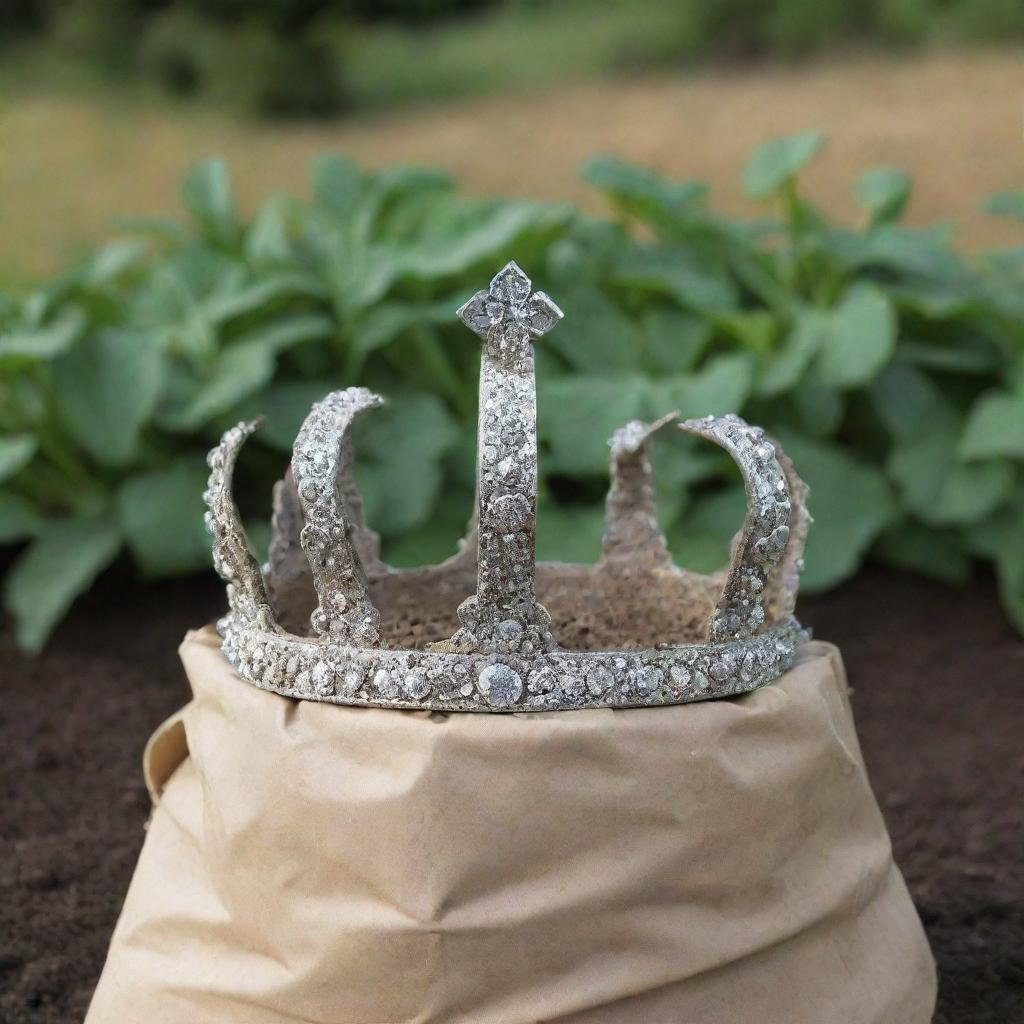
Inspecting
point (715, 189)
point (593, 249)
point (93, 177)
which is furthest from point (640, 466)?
point (93, 177)

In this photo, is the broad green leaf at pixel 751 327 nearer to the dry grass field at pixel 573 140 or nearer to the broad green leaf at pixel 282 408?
the broad green leaf at pixel 282 408

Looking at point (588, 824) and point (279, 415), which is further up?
point (588, 824)

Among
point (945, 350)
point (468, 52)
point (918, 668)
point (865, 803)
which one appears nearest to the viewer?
point (865, 803)

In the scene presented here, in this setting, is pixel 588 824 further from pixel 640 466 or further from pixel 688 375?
pixel 688 375

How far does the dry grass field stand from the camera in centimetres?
337

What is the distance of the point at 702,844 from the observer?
0.99m

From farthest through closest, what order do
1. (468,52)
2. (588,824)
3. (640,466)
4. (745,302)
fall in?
1. (468,52)
2. (745,302)
3. (640,466)
4. (588,824)

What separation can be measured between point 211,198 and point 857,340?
4.60 feet

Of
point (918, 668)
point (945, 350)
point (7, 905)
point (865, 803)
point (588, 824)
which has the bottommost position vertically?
point (918, 668)

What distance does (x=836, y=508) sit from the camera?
2.56 meters

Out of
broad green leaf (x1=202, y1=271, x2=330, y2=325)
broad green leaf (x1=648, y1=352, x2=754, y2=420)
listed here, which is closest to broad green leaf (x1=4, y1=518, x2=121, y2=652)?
broad green leaf (x1=202, y1=271, x2=330, y2=325)

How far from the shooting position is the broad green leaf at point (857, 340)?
2379 mm

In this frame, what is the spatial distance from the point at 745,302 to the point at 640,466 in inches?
60.9

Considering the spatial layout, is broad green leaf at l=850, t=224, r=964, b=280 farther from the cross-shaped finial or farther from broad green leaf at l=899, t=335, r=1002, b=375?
the cross-shaped finial
